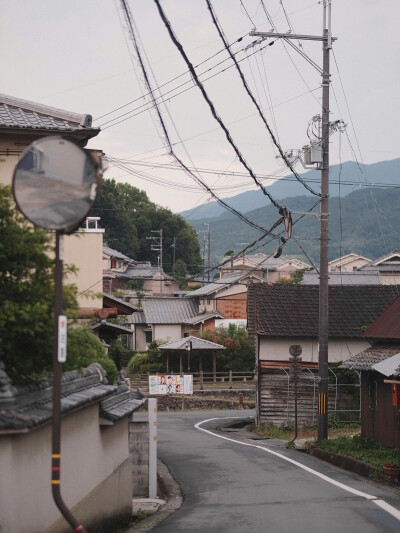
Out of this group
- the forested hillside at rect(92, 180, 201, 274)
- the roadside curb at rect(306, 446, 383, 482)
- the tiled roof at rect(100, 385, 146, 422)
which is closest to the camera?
the tiled roof at rect(100, 385, 146, 422)

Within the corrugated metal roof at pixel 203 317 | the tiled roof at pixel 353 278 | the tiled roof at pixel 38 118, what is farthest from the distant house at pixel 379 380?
the tiled roof at pixel 353 278

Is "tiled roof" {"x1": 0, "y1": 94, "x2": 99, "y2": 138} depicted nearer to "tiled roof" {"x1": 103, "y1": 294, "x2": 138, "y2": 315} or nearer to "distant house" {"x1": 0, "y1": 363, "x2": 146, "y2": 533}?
"tiled roof" {"x1": 103, "y1": 294, "x2": 138, "y2": 315}

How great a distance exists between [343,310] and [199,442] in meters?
12.1

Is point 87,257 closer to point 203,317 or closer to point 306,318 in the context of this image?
point 306,318

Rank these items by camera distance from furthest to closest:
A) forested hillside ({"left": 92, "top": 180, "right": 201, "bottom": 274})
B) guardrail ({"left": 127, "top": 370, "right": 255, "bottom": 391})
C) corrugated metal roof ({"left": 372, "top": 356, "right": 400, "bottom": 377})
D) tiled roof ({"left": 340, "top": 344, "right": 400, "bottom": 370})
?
forested hillside ({"left": 92, "top": 180, "right": 201, "bottom": 274}) < guardrail ({"left": 127, "top": 370, "right": 255, "bottom": 391}) < tiled roof ({"left": 340, "top": 344, "right": 400, "bottom": 370}) < corrugated metal roof ({"left": 372, "top": 356, "right": 400, "bottom": 377})

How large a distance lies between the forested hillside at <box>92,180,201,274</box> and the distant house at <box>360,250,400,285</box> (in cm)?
2304

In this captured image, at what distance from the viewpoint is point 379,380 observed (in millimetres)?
25703

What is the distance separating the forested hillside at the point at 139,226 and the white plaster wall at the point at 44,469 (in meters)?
85.7

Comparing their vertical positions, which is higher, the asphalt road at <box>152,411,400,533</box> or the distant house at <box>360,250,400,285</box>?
the distant house at <box>360,250,400,285</box>

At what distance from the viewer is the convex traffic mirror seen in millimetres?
7258

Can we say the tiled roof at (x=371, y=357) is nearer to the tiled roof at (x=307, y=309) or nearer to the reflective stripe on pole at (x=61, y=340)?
the tiled roof at (x=307, y=309)

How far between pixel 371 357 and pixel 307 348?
12.6 metres

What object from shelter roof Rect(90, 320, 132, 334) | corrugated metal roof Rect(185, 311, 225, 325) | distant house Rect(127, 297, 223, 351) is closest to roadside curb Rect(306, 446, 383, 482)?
shelter roof Rect(90, 320, 132, 334)

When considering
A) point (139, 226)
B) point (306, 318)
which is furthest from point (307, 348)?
point (139, 226)
